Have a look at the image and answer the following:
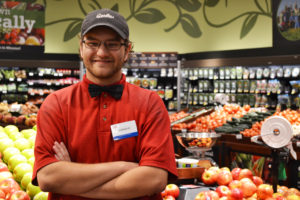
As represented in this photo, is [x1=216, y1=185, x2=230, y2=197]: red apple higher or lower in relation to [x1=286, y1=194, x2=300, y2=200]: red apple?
higher

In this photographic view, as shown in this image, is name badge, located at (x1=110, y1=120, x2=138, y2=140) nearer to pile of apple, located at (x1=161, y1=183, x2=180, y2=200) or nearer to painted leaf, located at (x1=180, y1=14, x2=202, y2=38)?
pile of apple, located at (x1=161, y1=183, x2=180, y2=200)

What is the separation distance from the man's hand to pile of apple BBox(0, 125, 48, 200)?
85 centimetres

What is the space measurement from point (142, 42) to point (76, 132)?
10.4 metres

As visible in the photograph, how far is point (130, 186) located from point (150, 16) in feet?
34.8

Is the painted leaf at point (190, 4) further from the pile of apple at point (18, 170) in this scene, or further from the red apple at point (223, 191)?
the red apple at point (223, 191)

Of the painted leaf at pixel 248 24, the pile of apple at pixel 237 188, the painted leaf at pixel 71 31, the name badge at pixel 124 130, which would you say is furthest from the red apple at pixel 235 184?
the painted leaf at pixel 71 31

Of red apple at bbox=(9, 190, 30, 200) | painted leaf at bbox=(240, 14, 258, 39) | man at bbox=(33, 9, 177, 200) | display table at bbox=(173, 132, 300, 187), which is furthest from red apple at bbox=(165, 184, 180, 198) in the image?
painted leaf at bbox=(240, 14, 258, 39)

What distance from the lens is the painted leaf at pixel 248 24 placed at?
32.8ft

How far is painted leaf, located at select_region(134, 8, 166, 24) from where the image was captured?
37.9ft

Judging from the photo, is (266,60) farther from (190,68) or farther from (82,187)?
(82,187)

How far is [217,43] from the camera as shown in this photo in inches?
423

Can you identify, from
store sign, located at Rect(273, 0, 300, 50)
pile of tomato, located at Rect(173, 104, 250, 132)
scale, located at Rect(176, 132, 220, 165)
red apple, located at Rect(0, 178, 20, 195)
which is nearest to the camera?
red apple, located at Rect(0, 178, 20, 195)

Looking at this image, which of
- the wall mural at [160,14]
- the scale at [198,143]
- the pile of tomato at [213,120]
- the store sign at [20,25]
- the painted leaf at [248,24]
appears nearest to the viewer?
the scale at [198,143]

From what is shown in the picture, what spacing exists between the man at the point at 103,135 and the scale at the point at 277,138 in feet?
3.97
